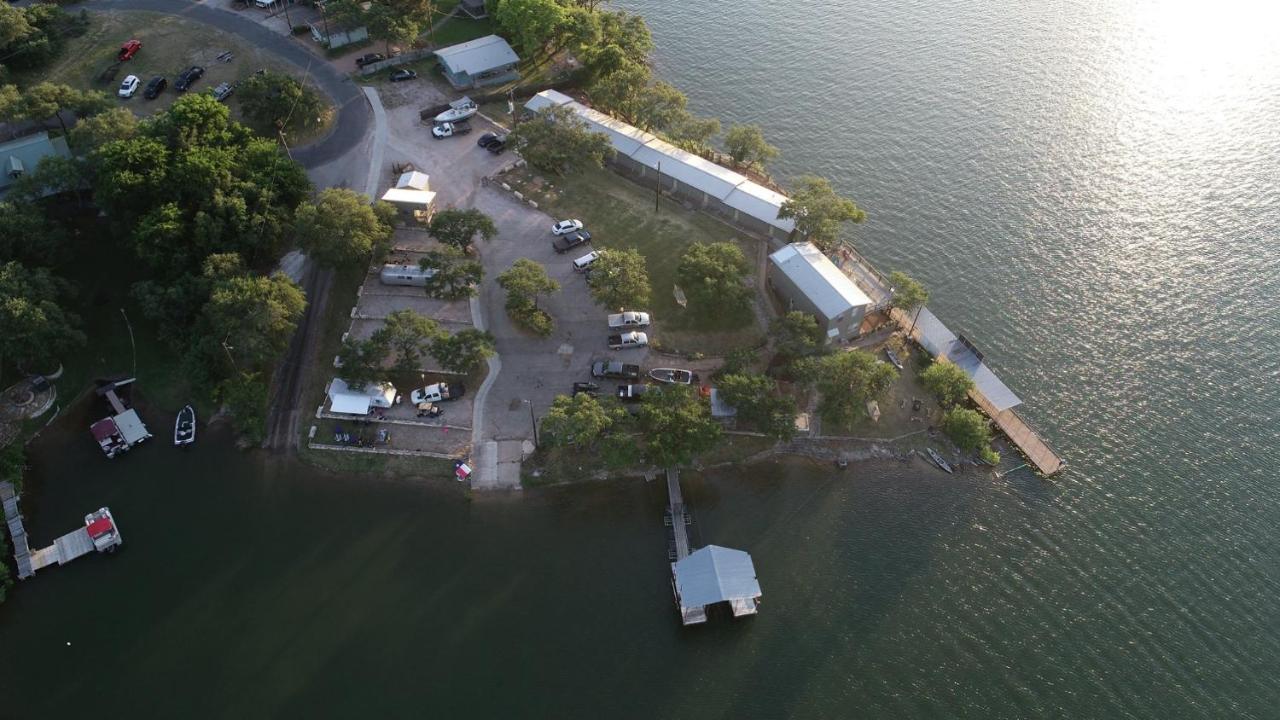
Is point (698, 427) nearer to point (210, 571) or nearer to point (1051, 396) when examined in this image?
point (1051, 396)

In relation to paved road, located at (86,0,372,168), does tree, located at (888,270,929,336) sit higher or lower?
higher

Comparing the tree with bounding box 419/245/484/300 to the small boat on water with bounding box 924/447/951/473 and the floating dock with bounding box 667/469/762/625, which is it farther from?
the small boat on water with bounding box 924/447/951/473

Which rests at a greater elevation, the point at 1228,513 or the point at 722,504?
the point at 1228,513

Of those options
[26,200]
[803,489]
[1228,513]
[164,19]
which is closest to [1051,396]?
[1228,513]

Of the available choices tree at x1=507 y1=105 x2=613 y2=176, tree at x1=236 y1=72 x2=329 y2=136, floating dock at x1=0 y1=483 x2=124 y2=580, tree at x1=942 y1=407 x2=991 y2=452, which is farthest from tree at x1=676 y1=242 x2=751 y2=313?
floating dock at x1=0 y1=483 x2=124 y2=580

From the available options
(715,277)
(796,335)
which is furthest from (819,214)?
(796,335)

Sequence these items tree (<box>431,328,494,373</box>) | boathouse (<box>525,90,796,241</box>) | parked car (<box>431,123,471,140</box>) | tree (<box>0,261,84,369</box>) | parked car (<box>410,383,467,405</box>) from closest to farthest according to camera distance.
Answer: tree (<box>0,261,84,369</box>), tree (<box>431,328,494,373</box>), parked car (<box>410,383,467,405</box>), boathouse (<box>525,90,796,241</box>), parked car (<box>431,123,471,140</box>)
